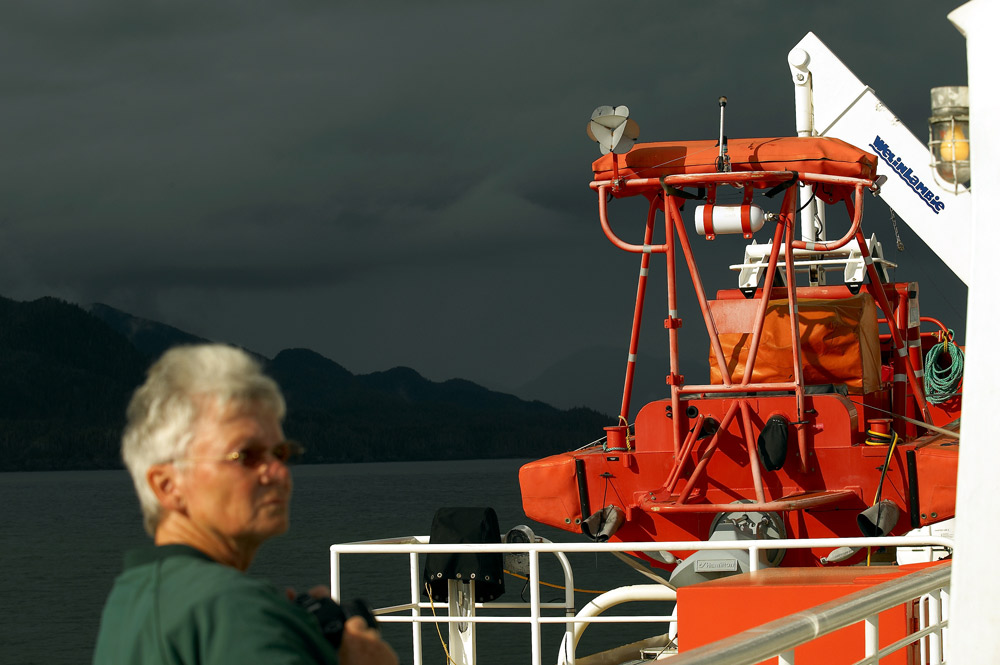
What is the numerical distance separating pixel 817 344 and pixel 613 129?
2790 millimetres

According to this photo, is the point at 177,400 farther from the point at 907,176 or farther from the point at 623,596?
the point at 907,176

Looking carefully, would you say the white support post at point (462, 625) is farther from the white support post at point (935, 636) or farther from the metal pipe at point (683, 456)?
the white support post at point (935, 636)

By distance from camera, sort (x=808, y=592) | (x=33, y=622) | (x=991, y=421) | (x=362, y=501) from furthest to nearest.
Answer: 1. (x=362, y=501)
2. (x=33, y=622)
3. (x=808, y=592)
4. (x=991, y=421)

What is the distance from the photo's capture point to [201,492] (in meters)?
1.92

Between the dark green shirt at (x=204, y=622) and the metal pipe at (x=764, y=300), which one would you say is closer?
the dark green shirt at (x=204, y=622)

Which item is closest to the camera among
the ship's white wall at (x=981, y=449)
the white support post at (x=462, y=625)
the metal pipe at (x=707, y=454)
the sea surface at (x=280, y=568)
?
the ship's white wall at (x=981, y=449)

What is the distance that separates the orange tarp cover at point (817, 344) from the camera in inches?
432

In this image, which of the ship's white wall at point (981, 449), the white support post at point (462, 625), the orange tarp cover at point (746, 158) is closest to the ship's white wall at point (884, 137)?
the orange tarp cover at point (746, 158)

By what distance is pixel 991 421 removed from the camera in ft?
11.5

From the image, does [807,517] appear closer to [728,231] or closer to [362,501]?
[728,231]

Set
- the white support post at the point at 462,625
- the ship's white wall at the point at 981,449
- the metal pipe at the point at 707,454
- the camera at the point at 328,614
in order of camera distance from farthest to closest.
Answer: the metal pipe at the point at 707,454 → the white support post at the point at 462,625 → the ship's white wall at the point at 981,449 → the camera at the point at 328,614

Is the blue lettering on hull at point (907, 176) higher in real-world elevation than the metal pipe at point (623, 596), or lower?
higher

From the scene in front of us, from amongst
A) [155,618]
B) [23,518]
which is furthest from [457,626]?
[23,518]

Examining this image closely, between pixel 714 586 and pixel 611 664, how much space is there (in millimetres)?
5139
